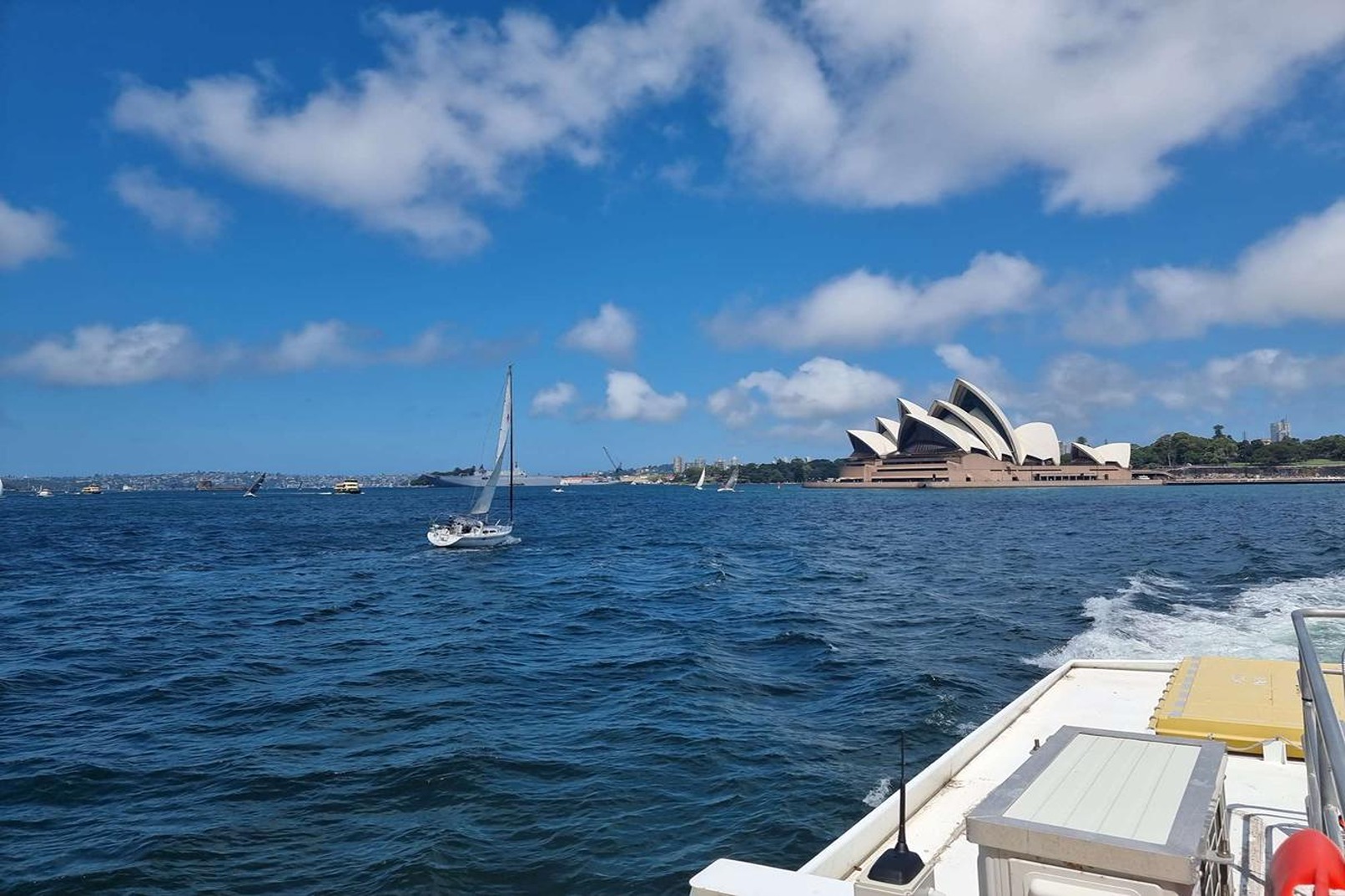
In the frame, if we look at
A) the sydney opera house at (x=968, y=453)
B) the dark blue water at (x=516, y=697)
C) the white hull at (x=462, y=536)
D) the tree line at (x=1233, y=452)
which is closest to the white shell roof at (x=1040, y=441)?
the sydney opera house at (x=968, y=453)

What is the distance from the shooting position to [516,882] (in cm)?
767

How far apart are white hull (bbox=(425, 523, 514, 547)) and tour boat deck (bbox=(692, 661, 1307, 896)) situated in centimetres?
3512

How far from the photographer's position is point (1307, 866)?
235 cm

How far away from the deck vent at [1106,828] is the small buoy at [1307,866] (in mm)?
480

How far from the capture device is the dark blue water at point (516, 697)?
846 cm

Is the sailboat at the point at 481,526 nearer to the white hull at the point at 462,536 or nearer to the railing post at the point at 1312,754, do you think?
the white hull at the point at 462,536

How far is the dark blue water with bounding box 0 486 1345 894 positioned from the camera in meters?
8.46

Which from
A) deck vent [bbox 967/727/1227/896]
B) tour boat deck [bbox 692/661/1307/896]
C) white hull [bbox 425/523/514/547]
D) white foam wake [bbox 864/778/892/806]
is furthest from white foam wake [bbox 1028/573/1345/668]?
white hull [bbox 425/523/514/547]

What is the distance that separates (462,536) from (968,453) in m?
116

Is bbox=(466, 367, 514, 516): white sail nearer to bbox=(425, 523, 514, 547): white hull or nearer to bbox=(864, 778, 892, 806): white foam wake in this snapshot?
bbox=(425, 523, 514, 547): white hull

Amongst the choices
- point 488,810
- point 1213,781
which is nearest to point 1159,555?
point 488,810

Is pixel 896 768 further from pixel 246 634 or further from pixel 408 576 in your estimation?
pixel 408 576

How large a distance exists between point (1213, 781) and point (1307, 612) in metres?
1.76

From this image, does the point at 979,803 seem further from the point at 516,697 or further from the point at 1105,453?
the point at 1105,453
